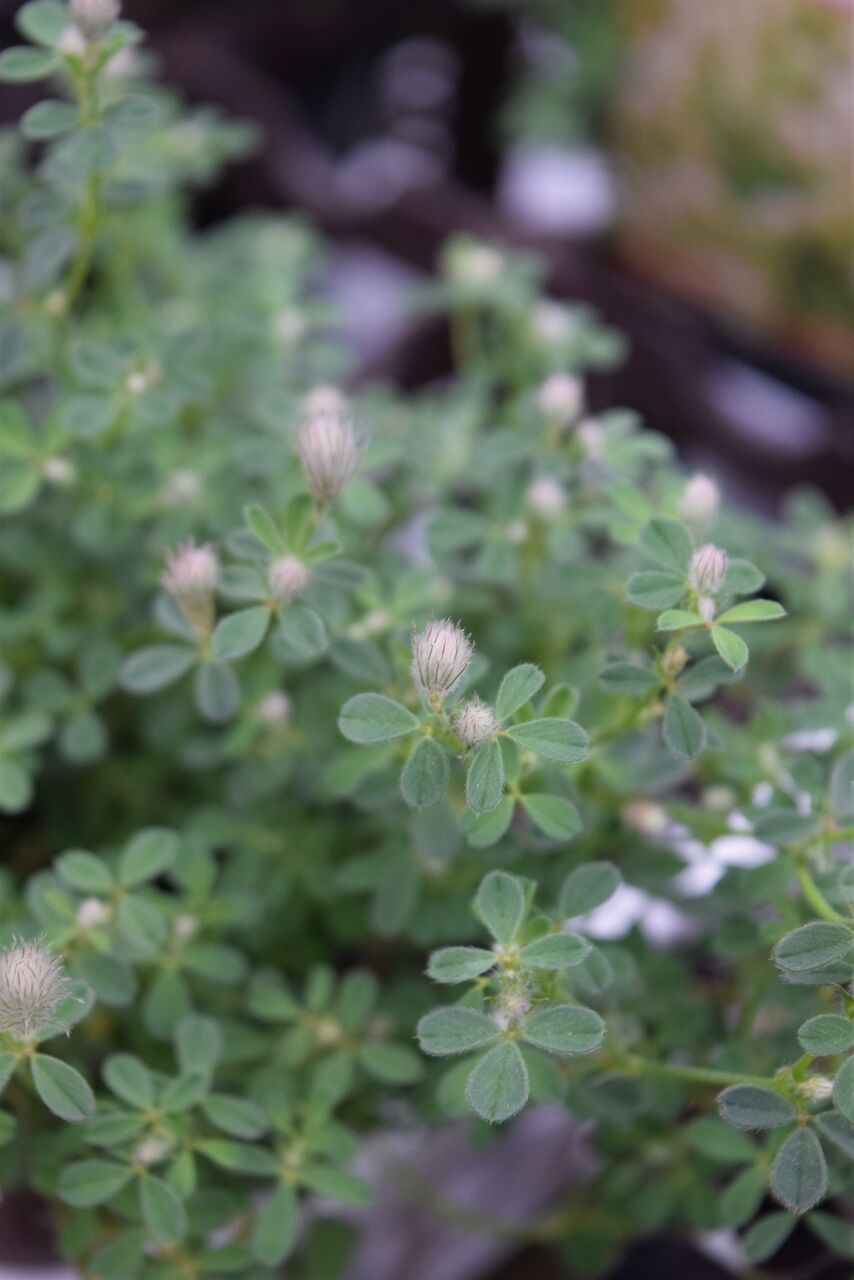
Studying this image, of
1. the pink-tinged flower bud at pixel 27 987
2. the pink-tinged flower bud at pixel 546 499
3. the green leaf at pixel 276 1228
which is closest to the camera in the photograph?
the pink-tinged flower bud at pixel 27 987

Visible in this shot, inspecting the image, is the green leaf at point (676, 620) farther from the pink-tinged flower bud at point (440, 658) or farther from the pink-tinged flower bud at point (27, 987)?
the pink-tinged flower bud at point (27, 987)

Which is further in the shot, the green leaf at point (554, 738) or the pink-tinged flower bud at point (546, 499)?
the pink-tinged flower bud at point (546, 499)

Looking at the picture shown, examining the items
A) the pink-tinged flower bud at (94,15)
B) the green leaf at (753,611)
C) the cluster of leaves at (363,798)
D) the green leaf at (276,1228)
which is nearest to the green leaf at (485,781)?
the cluster of leaves at (363,798)

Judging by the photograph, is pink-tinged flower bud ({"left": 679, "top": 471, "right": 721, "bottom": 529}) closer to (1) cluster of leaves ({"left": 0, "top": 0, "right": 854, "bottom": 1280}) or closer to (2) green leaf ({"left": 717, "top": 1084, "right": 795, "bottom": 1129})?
(1) cluster of leaves ({"left": 0, "top": 0, "right": 854, "bottom": 1280})

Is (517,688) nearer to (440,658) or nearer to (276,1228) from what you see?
(440,658)

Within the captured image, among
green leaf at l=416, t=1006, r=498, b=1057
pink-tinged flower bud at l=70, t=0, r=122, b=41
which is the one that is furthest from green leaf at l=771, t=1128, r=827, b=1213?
pink-tinged flower bud at l=70, t=0, r=122, b=41
